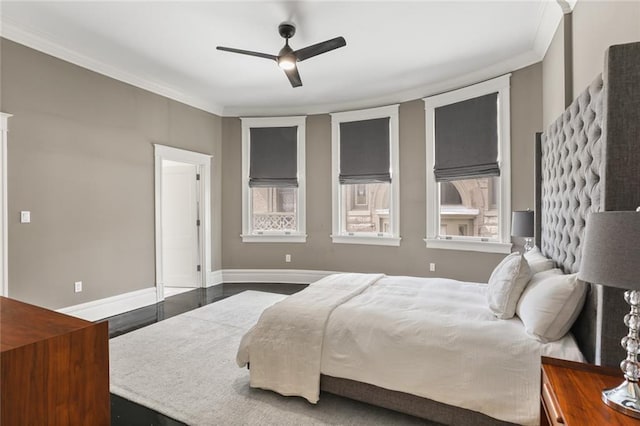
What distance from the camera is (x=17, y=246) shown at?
10.2 ft

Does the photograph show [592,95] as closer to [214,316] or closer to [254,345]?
[254,345]

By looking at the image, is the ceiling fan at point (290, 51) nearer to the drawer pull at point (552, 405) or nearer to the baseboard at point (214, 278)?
the drawer pull at point (552, 405)

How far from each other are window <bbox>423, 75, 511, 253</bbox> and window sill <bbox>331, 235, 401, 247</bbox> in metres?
0.55

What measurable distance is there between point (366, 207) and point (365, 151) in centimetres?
93

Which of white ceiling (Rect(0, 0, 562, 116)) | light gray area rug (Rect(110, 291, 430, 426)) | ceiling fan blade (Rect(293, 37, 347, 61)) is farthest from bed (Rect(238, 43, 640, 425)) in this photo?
ceiling fan blade (Rect(293, 37, 347, 61))

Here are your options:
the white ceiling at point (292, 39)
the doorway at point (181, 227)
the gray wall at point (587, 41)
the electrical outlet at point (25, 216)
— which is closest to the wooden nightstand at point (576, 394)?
the gray wall at point (587, 41)

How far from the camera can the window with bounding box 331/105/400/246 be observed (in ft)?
16.5

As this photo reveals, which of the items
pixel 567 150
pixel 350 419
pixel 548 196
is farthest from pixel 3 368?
pixel 548 196

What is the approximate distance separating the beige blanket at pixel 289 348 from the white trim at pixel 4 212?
255 cm

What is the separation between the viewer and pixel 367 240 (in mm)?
5242

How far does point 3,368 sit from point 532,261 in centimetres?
307

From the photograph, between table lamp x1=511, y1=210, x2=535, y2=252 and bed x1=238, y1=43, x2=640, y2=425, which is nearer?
bed x1=238, y1=43, x2=640, y2=425

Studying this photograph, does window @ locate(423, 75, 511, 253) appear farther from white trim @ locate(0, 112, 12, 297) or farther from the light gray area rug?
white trim @ locate(0, 112, 12, 297)

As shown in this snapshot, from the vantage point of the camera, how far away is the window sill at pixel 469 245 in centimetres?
406
